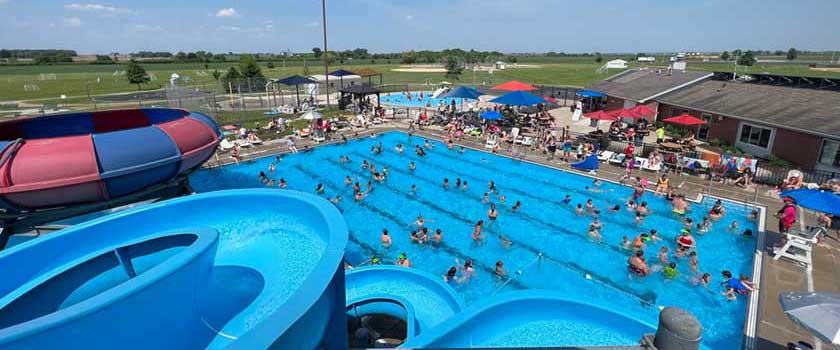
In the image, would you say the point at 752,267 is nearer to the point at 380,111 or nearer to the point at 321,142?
the point at 321,142

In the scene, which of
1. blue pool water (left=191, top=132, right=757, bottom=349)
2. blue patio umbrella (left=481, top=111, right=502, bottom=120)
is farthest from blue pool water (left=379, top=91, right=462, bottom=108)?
blue pool water (left=191, top=132, right=757, bottom=349)

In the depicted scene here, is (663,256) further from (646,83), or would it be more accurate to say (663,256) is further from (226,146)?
(646,83)

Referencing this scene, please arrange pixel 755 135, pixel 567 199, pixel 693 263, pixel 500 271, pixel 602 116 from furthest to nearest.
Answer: pixel 602 116 → pixel 755 135 → pixel 567 199 → pixel 500 271 → pixel 693 263

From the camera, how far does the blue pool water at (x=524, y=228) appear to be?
8758mm

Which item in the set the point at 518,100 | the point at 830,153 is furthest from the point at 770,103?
the point at 518,100

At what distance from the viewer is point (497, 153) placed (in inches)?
787

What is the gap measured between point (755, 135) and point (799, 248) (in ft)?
33.6

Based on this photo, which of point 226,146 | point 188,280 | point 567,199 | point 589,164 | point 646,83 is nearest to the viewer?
point 188,280

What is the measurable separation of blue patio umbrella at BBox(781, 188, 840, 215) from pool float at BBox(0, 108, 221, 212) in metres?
14.3

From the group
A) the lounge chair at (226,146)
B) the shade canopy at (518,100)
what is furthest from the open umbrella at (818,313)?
the lounge chair at (226,146)

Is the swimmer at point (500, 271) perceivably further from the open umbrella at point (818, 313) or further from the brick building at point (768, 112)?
the brick building at point (768, 112)

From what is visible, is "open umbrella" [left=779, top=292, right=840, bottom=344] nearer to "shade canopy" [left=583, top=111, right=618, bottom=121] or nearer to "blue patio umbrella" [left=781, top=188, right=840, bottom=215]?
"blue patio umbrella" [left=781, top=188, right=840, bottom=215]

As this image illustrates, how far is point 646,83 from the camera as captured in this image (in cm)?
2642

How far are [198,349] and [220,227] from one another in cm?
225
